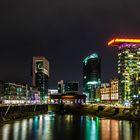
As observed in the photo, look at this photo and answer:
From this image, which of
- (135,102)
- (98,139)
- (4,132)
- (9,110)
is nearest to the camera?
(98,139)

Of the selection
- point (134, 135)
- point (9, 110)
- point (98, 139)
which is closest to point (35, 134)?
point (98, 139)

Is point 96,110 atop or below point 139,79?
below

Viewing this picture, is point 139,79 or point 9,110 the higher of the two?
point 139,79

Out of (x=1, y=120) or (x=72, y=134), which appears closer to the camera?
(x=72, y=134)

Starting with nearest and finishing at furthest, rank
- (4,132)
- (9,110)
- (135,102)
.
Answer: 1. (4,132)
2. (9,110)
3. (135,102)

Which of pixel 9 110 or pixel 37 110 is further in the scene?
pixel 37 110

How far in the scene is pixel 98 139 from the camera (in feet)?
271

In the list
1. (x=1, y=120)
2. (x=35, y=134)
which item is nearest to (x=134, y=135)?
(x=35, y=134)

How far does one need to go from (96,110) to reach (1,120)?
8031cm

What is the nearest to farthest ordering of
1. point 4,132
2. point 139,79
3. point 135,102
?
1. point 4,132
2. point 135,102
3. point 139,79

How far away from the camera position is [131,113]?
138500 mm

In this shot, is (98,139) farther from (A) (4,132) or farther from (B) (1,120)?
(B) (1,120)

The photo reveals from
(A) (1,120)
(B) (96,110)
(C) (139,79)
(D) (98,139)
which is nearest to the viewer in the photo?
(D) (98,139)

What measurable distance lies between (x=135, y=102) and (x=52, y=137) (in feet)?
222
